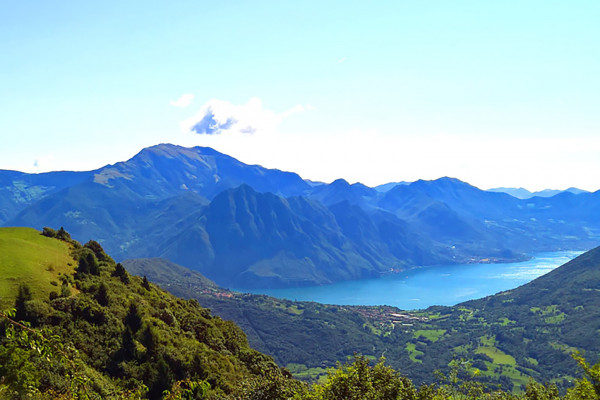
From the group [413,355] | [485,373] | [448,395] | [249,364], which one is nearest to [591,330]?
[485,373]

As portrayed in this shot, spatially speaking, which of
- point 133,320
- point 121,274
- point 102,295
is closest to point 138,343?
point 133,320

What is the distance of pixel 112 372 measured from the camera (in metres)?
39.1

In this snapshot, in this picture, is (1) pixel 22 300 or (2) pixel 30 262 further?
(2) pixel 30 262

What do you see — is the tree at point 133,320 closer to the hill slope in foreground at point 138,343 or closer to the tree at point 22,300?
the hill slope in foreground at point 138,343

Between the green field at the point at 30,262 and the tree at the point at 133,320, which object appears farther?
the tree at the point at 133,320

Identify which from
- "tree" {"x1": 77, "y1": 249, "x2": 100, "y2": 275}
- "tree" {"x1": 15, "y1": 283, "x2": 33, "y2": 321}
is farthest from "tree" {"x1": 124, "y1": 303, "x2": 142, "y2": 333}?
"tree" {"x1": 77, "y1": 249, "x2": 100, "y2": 275}

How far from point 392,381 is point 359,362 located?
2.21 meters

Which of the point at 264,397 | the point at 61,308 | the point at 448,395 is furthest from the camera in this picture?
the point at 61,308

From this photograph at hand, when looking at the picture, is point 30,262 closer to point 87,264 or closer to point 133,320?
point 87,264

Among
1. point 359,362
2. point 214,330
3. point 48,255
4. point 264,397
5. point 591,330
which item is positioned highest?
point 48,255

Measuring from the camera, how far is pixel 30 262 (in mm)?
46781

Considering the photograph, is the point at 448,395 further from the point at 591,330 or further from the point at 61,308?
the point at 591,330

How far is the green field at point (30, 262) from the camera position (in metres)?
41.7

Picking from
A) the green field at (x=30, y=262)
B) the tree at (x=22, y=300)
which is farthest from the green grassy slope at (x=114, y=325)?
the tree at (x=22, y=300)
